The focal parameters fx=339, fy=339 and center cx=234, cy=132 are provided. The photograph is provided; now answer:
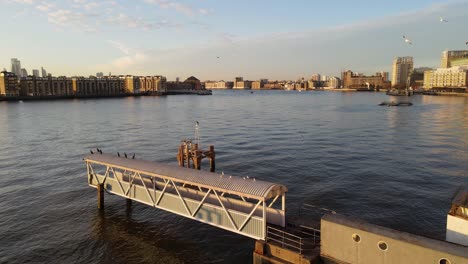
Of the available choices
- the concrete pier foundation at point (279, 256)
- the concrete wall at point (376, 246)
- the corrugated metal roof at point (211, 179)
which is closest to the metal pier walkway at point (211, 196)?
the corrugated metal roof at point (211, 179)

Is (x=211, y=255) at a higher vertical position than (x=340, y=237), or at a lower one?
lower

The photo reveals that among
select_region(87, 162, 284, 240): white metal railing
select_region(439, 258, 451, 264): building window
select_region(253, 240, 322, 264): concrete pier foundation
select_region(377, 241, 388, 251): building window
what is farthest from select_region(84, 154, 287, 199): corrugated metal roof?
select_region(439, 258, 451, 264): building window

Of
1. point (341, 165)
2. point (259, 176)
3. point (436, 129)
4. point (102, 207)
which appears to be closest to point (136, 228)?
point (102, 207)

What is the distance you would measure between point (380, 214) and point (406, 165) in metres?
19.8

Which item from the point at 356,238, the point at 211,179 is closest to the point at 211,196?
the point at 211,179

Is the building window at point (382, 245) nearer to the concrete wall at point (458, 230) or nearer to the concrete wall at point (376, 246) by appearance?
the concrete wall at point (376, 246)

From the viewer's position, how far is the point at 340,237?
53.7 feet

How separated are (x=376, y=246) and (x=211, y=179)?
1008 centimetres

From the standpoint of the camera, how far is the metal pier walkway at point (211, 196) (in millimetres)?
19422

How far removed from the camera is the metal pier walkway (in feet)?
63.7

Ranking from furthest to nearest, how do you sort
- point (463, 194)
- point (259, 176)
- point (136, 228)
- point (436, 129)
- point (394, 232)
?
point (436, 129) → point (259, 176) → point (136, 228) → point (463, 194) → point (394, 232)

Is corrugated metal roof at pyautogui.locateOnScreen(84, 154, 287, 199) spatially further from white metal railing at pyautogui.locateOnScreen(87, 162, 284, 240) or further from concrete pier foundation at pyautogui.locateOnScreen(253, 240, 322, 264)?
concrete pier foundation at pyautogui.locateOnScreen(253, 240, 322, 264)

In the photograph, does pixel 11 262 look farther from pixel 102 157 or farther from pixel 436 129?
pixel 436 129

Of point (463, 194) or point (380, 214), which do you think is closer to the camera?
point (463, 194)
